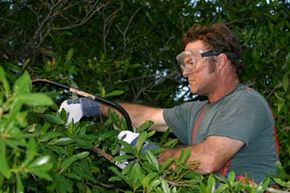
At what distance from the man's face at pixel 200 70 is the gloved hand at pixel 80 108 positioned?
1.64ft

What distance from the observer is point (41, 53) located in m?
4.29

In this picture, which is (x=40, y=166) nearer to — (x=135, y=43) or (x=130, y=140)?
(x=130, y=140)

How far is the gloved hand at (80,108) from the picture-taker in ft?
10.5

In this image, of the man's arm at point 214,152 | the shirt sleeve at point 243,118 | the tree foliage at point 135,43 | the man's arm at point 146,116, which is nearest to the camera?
the man's arm at point 214,152

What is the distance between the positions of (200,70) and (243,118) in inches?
18.7

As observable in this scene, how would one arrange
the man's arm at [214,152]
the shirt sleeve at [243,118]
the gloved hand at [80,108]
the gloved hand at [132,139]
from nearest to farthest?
the gloved hand at [132,139], the man's arm at [214,152], the shirt sleeve at [243,118], the gloved hand at [80,108]

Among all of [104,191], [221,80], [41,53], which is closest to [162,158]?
[104,191]

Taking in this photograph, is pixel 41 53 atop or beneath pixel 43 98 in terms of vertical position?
beneath

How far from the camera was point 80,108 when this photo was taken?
3.28 m

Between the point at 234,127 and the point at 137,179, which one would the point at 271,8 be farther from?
the point at 137,179

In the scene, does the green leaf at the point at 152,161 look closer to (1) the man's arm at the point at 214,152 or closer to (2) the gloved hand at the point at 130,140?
(2) the gloved hand at the point at 130,140

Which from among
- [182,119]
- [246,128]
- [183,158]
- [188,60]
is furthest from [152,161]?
[182,119]

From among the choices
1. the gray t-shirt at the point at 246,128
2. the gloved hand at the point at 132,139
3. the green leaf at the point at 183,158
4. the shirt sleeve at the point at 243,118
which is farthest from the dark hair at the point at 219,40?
the green leaf at the point at 183,158

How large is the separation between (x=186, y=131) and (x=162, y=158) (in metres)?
0.99
